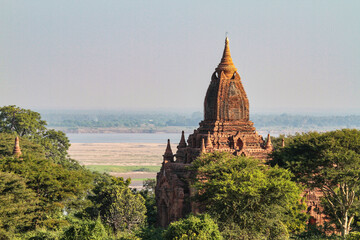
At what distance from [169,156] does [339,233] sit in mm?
15272

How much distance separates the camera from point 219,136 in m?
48.1

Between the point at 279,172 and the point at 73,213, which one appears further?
the point at 73,213

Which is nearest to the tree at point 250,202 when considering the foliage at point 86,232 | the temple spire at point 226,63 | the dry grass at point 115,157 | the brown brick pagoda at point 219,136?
the foliage at point 86,232

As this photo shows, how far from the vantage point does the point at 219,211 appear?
36375 millimetres

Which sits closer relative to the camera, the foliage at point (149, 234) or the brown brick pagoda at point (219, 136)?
the foliage at point (149, 234)

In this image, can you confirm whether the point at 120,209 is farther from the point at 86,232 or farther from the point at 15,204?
the point at 86,232

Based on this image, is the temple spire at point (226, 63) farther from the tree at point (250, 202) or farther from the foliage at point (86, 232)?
the foliage at point (86, 232)

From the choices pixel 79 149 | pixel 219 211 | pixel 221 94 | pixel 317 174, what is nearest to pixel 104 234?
pixel 219 211

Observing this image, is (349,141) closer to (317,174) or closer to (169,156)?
(317,174)

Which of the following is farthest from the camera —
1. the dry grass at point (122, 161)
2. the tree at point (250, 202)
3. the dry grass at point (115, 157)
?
the dry grass at point (115, 157)

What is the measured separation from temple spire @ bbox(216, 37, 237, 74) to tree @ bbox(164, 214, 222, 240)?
20.3 m

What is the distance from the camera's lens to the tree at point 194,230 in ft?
104

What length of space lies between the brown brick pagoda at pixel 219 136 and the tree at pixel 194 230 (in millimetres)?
10714

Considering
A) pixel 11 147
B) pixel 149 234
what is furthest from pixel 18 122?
pixel 149 234
